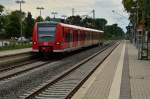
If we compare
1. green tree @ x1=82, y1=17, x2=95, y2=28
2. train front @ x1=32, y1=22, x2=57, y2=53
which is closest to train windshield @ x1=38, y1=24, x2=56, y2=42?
train front @ x1=32, y1=22, x2=57, y2=53

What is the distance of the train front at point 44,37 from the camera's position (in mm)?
36344

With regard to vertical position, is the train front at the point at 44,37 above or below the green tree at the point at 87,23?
below

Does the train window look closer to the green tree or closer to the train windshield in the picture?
the train windshield

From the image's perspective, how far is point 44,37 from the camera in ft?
120

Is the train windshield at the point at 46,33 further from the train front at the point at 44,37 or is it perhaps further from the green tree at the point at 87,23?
the green tree at the point at 87,23

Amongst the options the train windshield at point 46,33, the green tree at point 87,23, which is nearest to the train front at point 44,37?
the train windshield at point 46,33

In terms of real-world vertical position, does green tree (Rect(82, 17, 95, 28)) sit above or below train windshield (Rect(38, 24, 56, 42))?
above

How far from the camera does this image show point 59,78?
21406mm

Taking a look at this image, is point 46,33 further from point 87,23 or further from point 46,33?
point 87,23

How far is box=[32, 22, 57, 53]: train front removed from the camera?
36.3 m

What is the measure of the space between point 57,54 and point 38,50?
2167 millimetres

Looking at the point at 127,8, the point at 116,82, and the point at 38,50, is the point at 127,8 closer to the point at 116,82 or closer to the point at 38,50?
the point at 38,50

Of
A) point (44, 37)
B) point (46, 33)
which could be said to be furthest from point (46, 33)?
point (44, 37)

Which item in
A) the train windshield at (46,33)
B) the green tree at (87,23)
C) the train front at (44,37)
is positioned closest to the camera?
the train front at (44,37)
